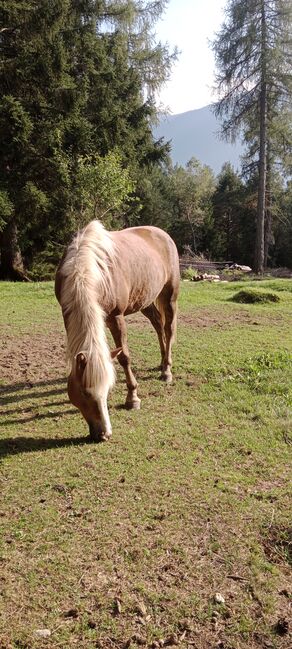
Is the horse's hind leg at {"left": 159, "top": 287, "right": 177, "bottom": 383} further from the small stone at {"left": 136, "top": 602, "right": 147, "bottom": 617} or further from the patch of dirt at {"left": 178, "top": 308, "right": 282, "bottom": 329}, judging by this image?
the small stone at {"left": 136, "top": 602, "right": 147, "bottom": 617}

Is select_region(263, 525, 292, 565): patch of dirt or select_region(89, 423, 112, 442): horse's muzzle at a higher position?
select_region(89, 423, 112, 442): horse's muzzle

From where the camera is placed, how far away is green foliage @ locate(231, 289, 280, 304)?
35.8 feet

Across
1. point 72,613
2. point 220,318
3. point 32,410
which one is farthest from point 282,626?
point 220,318

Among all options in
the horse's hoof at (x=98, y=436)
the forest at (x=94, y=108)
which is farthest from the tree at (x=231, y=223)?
the horse's hoof at (x=98, y=436)

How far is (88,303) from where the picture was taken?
3.55 metres

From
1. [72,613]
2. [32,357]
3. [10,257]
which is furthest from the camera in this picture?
[10,257]

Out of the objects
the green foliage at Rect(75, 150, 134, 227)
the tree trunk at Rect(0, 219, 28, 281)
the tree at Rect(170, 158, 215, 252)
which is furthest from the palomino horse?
the tree at Rect(170, 158, 215, 252)

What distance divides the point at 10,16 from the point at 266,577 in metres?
17.9

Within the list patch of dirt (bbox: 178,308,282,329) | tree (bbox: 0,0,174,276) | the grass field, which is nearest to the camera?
the grass field

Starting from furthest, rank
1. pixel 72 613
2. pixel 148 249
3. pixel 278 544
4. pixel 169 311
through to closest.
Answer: pixel 169 311, pixel 148 249, pixel 278 544, pixel 72 613

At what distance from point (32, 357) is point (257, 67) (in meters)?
19.7

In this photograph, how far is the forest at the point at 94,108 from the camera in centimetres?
1481

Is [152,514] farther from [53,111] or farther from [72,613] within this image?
[53,111]

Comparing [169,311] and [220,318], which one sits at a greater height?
[169,311]
